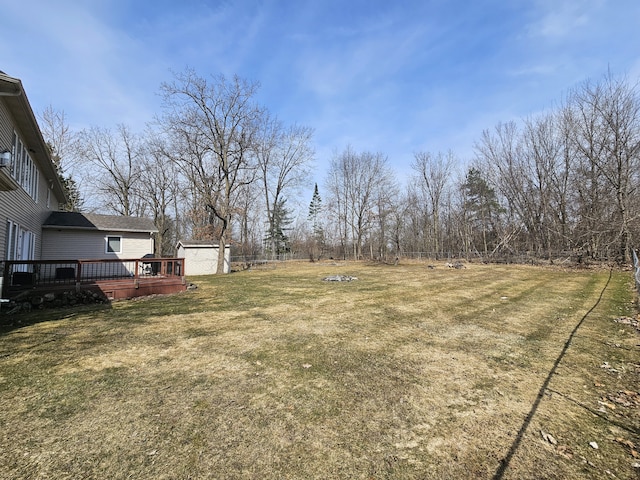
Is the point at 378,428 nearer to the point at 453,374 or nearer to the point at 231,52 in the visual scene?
the point at 453,374

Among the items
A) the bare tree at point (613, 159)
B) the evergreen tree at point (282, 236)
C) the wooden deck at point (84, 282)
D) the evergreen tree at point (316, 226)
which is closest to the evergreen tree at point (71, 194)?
the wooden deck at point (84, 282)

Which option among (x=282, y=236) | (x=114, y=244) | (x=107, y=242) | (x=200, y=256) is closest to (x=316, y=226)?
(x=282, y=236)

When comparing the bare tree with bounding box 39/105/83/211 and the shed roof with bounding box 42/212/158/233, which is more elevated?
the bare tree with bounding box 39/105/83/211

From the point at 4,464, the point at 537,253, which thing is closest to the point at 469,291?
the point at 4,464

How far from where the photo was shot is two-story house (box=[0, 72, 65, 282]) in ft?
21.2

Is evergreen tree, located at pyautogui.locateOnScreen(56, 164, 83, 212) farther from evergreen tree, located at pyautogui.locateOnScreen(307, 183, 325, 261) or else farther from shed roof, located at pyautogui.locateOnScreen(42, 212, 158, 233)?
evergreen tree, located at pyautogui.locateOnScreen(307, 183, 325, 261)

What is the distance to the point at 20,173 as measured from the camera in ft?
29.2

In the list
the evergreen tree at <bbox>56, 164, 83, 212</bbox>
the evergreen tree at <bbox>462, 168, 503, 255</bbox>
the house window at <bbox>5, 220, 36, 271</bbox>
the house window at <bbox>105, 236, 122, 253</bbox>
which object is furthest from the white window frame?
the evergreen tree at <bbox>462, 168, 503, 255</bbox>

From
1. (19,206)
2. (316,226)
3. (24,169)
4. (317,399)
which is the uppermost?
(316,226)

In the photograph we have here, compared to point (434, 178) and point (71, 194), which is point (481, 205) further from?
point (71, 194)

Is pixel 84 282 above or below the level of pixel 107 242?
below

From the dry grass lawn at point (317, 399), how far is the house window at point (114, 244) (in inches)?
428

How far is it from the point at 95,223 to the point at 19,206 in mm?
6635

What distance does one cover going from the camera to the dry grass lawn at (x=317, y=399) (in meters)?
2.22
